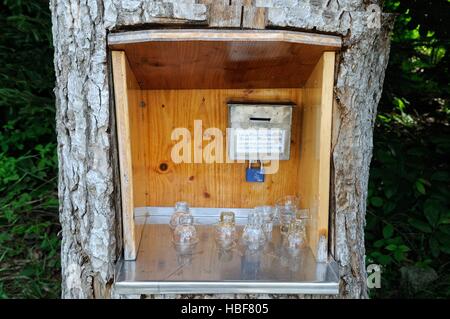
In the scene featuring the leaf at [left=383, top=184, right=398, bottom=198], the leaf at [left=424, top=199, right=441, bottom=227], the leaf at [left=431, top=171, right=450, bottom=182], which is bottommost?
the leaf at [left=424, top=199, right=441, bottom=227]

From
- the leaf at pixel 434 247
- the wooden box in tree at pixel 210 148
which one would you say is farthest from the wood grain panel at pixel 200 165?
the leaf at pixel 434 247

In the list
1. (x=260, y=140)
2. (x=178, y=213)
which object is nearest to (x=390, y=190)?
(x=260, y=140)

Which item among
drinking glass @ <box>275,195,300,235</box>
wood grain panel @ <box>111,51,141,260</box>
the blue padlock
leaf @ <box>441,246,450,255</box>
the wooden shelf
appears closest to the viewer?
the wooden shelf

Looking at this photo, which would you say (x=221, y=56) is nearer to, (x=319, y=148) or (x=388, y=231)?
(x=319, y=148)

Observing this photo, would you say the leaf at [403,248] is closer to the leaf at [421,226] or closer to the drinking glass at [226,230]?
the leaf at [421,226]

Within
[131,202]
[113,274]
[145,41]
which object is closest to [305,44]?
[145,41]

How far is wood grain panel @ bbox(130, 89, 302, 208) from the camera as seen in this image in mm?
1898

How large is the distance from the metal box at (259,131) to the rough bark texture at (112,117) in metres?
0.38

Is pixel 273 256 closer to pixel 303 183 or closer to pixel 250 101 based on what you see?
pixel 303 183

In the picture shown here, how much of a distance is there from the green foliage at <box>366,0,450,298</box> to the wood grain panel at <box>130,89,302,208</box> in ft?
2.33

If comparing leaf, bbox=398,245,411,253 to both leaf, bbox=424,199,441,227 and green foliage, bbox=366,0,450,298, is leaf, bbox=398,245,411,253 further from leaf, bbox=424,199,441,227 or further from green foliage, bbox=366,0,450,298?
leaf, bbox=424,199,441,227

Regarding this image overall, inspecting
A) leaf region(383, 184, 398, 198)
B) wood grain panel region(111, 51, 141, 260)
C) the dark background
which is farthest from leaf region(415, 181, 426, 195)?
wood grain panel region(111, 51, 141, 260)

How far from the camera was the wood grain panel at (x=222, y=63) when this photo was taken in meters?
1.34
